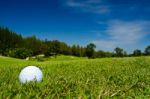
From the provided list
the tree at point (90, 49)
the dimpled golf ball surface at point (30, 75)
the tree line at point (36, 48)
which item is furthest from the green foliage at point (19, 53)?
the dimpled golf ball surface at point (30, 75)

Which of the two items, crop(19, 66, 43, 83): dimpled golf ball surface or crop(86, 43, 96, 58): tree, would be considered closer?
crop(19, 66, 43, 83): dimpled golf ball surface

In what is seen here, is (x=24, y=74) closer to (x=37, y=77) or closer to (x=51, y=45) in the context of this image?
(x=37, y=77)

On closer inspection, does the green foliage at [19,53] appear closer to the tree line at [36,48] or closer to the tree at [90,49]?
the tree line at [36,48]

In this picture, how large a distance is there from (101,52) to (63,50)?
19.0 meters

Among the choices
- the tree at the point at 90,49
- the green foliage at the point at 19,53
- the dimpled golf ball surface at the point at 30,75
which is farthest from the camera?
the tree at the point at 90,49

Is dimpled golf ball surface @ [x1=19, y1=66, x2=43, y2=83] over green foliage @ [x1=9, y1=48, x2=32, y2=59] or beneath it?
beneath

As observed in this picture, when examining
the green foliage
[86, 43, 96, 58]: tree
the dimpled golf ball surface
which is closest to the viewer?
the dimpled golf ball surface

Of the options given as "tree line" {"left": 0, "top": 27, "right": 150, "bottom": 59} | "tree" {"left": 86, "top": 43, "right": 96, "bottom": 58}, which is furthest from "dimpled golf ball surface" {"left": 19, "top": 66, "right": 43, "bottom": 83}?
"tree" {"left": 86, "top": 43, "right": 96, "bottom": 58}

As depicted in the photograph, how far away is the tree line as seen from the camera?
145 metres

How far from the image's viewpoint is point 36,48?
16175cm

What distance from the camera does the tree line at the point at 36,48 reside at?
477 ft

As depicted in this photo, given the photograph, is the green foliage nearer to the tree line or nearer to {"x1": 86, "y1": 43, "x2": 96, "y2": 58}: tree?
the tree line

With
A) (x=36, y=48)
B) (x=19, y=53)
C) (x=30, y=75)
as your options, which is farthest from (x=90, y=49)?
(x=30, y=75)

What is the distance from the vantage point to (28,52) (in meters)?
148
